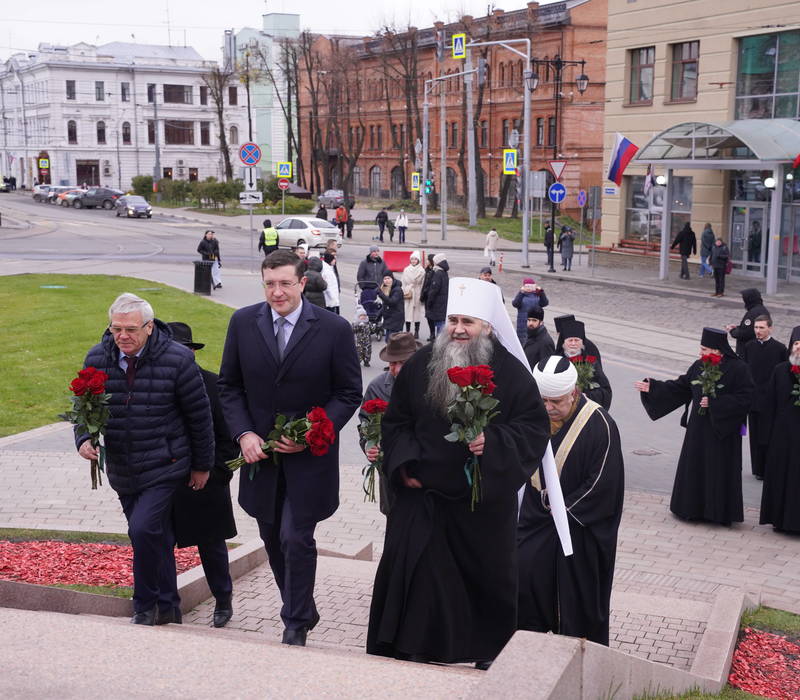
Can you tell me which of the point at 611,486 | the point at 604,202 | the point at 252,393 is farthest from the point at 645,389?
the point at 604,202

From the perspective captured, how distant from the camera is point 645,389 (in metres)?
9.58

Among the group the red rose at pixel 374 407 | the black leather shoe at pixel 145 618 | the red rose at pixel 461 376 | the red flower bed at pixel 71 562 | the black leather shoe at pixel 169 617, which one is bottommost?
the red flower bed at pixel 71 562

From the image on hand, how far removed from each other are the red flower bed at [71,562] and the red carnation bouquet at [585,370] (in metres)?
3.76

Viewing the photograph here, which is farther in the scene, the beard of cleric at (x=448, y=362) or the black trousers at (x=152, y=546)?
the black trousers at (x=152, y=546)

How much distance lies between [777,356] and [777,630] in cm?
506

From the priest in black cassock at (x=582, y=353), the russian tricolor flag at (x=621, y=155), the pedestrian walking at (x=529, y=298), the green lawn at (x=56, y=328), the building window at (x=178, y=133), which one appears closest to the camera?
the priest in black cassock at (x=582, y=353)

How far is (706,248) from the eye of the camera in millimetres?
32125

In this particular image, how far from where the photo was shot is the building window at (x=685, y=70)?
115ft

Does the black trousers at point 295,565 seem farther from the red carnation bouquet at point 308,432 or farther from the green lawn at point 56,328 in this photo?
the green lawn at point 56,328

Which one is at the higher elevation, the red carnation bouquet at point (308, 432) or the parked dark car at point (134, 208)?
the red carnation bouquet at point (308, 432)

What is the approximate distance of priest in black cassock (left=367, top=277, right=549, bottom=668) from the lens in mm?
4953

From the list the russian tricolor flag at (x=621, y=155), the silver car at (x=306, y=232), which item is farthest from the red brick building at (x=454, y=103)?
the russian tricolor flag at (x=621, y=155)

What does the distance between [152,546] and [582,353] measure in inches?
204

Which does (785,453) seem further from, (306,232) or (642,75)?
(306,232)
